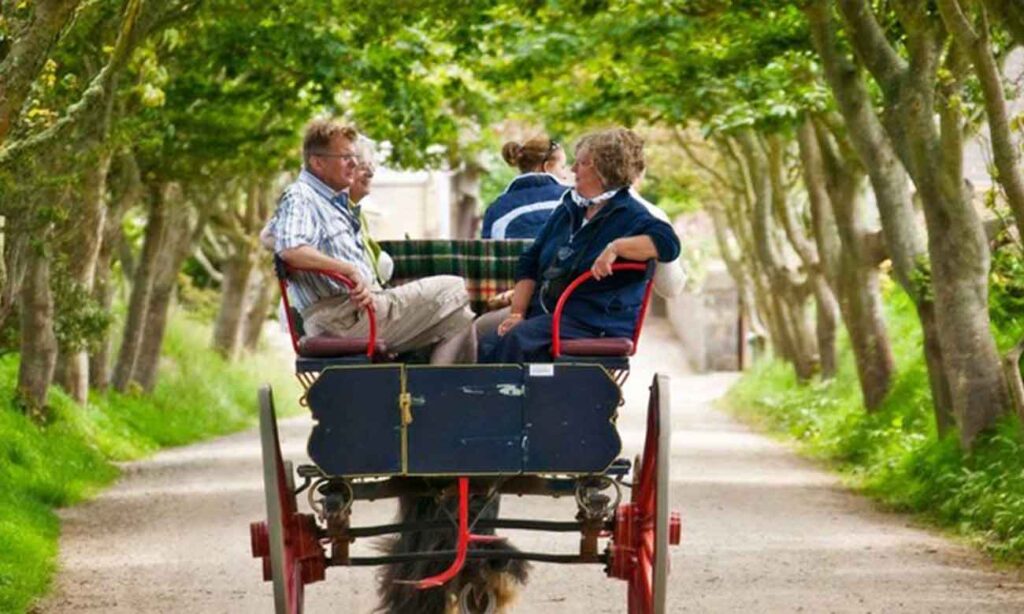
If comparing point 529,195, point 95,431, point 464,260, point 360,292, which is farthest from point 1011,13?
point 95,431

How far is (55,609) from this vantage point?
459 inches

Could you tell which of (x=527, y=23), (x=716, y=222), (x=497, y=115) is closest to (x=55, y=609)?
(x=527, y=23)

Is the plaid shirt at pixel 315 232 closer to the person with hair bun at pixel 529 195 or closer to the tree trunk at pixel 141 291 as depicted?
the person with hair bun at pixel 529 195

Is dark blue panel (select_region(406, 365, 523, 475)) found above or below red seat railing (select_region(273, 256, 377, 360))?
below

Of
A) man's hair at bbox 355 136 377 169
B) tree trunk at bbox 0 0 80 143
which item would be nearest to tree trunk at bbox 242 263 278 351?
tree trunk at bbox 0 0 80 143

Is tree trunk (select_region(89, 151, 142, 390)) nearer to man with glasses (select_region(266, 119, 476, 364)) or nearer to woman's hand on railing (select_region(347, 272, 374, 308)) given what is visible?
man with glasses (select_region(266, 119, 476, 364))

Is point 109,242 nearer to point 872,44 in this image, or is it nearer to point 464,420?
point 872,44

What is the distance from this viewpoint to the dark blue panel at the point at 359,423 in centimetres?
904

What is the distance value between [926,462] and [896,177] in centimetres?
263

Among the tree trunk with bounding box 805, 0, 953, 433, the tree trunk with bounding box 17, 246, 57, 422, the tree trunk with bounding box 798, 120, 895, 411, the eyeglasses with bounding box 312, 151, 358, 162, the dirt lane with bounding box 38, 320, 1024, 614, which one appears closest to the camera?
the eyeglasses with bounding box 312, 151, 358, 162

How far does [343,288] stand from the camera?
30.9 ft

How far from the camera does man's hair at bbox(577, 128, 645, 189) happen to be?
949cm

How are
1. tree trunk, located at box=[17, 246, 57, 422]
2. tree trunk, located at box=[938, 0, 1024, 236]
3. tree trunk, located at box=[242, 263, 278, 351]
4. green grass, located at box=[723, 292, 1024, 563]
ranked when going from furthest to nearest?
tree trunk, located at box=[242, 263, 278, 351]
tree trunk, located at box=[17, 246, 57, 422]
green grass, located at box=[723, 292, 1024, 563]
tree trunk, located at box=[938, 0, 1024, 236]

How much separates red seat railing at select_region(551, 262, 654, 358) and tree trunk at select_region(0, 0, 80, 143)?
8.61 feet
